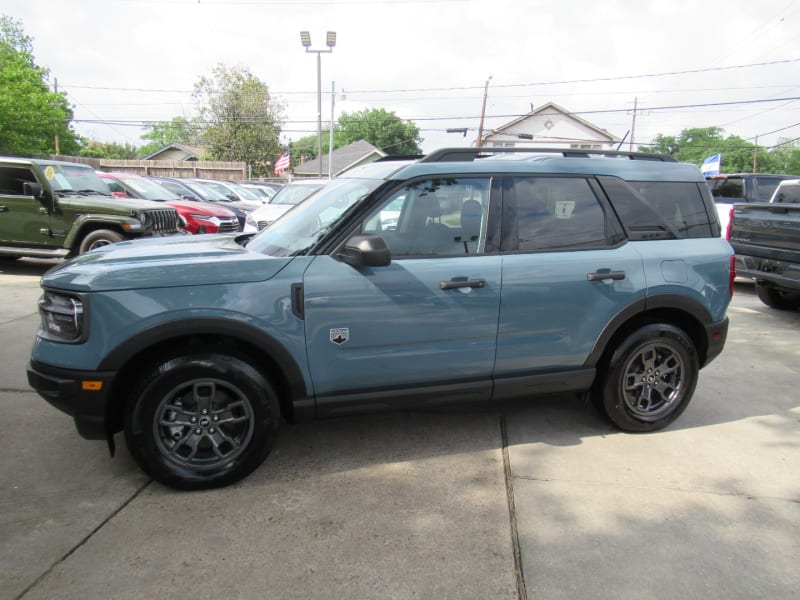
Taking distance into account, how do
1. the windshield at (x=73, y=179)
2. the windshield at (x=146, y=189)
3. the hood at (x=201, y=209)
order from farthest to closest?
1. the windshield at (x=146, y=189)
2. the hood at (x=201, y=209)
3. the windshield at (x=73, y=179)

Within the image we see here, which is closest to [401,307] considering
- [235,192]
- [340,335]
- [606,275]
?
[340,335]

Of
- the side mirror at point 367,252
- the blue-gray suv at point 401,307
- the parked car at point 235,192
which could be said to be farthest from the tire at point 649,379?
the parked car at point 235,192

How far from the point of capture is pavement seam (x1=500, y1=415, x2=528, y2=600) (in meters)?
2.38

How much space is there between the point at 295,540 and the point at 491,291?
5.66ft

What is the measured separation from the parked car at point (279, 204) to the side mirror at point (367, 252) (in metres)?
7.55

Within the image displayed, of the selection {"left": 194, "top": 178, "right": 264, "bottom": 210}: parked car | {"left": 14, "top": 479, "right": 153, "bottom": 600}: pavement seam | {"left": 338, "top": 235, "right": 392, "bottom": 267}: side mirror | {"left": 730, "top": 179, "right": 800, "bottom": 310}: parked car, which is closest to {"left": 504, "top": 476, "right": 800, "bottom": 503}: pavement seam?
{"left": 338, "top": 235, "right": 392, "bottom": 267}: side mirror

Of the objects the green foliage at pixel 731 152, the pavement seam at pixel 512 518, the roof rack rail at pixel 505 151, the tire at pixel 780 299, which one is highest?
the green foliage at pixel 731 152

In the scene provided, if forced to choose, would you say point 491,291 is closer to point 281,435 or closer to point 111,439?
point 281,435

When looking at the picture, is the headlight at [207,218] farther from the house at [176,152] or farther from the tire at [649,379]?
the house at [176,152]

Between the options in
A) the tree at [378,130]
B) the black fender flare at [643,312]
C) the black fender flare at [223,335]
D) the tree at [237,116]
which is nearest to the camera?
the black fender flare at [223,335]

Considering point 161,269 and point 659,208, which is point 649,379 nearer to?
point 659,208

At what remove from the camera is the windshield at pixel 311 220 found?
3260 millimetres

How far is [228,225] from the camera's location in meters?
11.5

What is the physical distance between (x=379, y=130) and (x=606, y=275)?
89.9 metres
